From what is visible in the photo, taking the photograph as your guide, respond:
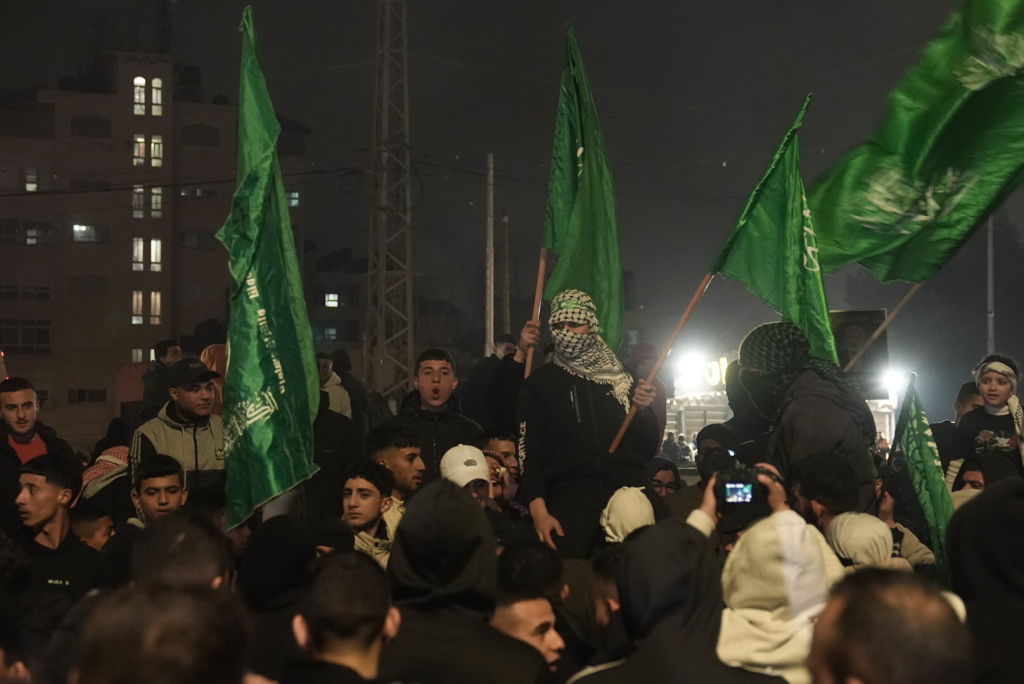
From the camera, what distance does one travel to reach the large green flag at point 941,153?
21.7 ft

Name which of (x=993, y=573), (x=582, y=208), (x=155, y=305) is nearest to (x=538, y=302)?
(x=582, y=208)

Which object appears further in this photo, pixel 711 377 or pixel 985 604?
pixel 711 377

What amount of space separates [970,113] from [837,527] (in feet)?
8.27

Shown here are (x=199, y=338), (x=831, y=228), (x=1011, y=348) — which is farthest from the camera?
(x=1011, y=348)

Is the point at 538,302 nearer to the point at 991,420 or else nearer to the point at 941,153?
the point at 941,153

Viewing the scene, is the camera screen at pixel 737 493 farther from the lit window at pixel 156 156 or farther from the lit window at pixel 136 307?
the lit window at pixel 156 156

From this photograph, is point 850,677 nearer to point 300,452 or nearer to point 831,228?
point 300,452

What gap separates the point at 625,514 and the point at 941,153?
2.55 m

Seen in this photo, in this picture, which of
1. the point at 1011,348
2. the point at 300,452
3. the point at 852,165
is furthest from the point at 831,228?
the point at 1011,348

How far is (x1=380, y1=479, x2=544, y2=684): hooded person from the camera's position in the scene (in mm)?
4312

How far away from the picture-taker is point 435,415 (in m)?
8.38

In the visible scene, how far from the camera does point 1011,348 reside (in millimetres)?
62562

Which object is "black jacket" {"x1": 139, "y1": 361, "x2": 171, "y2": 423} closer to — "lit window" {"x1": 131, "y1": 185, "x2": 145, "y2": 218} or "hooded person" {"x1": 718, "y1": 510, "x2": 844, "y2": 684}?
"hooded person" {"x1": 718, "y1": 510, "x2": 844, "y2": 684}

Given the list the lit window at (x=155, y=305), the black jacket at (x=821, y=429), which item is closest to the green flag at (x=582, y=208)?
the black jacket at (x=821, y=429)
